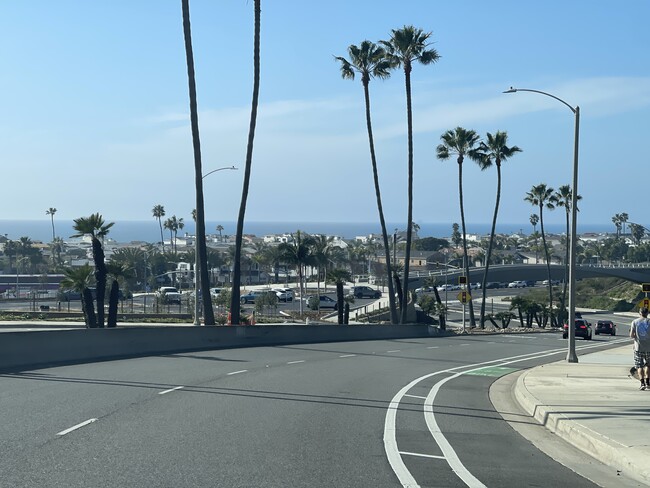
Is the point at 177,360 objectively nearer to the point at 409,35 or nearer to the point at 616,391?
the point at 616,391

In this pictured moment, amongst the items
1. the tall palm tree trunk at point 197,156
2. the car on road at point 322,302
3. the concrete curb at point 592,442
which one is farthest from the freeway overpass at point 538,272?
the concrete curb at point 592,442

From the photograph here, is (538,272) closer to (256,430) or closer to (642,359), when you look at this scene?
(642,359)

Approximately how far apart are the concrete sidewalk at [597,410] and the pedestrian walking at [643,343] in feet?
1.40

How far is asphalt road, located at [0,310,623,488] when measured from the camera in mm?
9859

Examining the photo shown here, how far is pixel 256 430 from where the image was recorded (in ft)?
42.2

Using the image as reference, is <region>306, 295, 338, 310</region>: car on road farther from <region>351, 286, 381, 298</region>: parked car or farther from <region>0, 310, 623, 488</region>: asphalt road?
<region>0, 310, 623, 488</region>: asphalt road

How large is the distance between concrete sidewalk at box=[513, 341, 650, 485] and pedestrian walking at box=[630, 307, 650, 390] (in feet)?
1.40

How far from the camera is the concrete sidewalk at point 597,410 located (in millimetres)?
11367

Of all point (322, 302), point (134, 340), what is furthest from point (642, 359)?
point (322, 302)

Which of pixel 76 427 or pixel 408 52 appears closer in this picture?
pixel 76 427

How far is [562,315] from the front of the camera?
82062 mm

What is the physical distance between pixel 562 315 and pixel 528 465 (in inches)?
2903

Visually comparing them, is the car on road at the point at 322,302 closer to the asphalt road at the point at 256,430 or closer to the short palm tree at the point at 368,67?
the short palm tree at the point at 368,67

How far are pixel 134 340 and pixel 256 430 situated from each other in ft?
51.1
